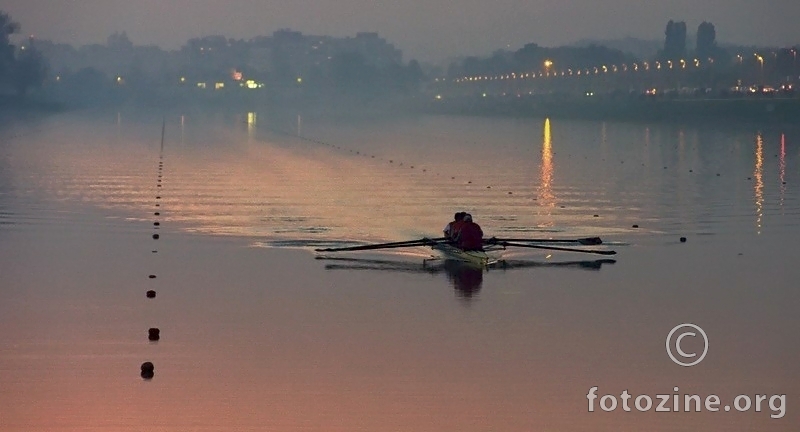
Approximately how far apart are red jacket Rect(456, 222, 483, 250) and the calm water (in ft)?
2.15

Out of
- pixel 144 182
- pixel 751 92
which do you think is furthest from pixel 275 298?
pixel 751 92

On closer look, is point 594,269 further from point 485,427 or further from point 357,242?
point 485,427

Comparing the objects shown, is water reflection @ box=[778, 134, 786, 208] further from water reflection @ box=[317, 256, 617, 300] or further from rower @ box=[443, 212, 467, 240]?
rower @ box=[443, 212, 467, 240]

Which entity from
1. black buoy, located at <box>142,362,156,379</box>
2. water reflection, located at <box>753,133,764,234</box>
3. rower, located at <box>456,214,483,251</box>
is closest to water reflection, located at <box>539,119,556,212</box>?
water reflection, located at <box>753,133,764,234</box>

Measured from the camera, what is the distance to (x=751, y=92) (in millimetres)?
152250

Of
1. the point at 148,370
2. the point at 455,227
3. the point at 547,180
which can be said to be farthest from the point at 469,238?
the point at 547,180

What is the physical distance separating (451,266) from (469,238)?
633 millimetres

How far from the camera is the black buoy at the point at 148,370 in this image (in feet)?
57.3

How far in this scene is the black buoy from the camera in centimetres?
1745

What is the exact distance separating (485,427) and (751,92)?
466 ft

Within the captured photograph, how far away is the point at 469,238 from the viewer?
27.1 meters

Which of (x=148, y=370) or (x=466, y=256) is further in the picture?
(x=466, y=256)

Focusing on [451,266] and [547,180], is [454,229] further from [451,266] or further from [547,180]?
[547,180]

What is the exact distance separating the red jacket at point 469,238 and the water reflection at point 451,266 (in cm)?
36
